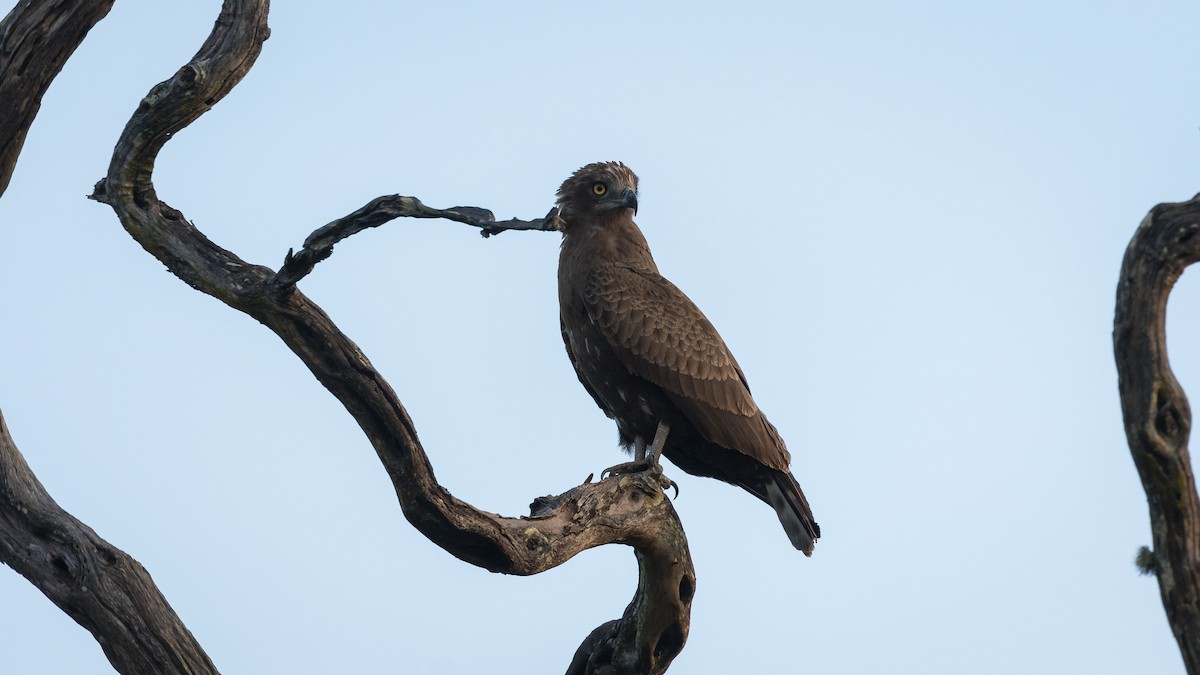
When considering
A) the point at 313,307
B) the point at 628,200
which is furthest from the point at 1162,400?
the point at 628,200

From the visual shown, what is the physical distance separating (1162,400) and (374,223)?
309cm

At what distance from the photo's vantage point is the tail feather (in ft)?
27.2

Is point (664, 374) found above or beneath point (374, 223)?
above

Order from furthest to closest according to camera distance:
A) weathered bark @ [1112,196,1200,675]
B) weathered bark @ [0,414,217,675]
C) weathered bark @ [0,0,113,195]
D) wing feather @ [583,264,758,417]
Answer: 1. wing feather @ [583,264,758,417]
2. weathered bark @ [0,0,113,195]
3. weathered bark @ [0,414,217,675]
4. weathered bark @ [1112,196,1200,675]

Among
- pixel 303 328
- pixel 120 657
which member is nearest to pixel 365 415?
pixel 303 328

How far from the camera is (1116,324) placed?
4.97 metres

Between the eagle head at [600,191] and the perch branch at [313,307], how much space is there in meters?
2.47

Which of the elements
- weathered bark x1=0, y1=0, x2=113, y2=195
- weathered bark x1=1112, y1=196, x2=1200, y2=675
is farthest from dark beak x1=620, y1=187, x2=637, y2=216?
weathered bark x1=1112, y1=196, x2=1200, y2=675

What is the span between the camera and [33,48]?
662 centimetres

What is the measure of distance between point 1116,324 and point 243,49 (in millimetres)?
3966

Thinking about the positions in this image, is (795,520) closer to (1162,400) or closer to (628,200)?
(628,200)

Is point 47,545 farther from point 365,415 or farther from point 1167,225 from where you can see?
point 1167,225

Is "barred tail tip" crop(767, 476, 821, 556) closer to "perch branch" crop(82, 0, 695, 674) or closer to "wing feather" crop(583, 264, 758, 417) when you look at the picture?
"wing feather" crop(583, 264, 758, 417)

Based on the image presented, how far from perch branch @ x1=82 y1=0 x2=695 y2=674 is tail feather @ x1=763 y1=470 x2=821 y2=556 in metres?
1.75
